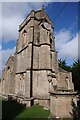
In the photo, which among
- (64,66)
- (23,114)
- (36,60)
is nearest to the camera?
(23,114)

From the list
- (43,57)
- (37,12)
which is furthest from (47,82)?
(37,12)

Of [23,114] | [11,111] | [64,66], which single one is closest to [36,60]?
[11,111]

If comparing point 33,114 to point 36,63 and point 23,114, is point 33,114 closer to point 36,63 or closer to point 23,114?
point 23,114

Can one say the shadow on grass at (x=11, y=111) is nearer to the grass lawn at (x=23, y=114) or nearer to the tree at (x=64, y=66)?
the grass lawn at (x=23, y=114)

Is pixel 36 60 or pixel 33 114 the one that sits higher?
pixel 36 60

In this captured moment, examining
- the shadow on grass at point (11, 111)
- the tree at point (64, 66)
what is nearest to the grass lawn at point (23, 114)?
the shadow on grass at point (11, 111)

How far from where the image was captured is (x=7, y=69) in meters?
40.6

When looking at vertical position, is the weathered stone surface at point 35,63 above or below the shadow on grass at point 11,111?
above

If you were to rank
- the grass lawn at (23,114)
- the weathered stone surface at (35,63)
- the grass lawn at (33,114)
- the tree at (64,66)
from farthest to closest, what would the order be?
the tree at (64,66) → the weathered stone surface at (35,63) → the grass lawn at (33,114) → the grass lawn at (23,114)

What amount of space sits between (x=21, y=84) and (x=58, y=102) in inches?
548

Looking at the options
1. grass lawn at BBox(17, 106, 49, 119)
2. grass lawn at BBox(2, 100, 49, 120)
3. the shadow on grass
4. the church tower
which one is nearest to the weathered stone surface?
the church tower

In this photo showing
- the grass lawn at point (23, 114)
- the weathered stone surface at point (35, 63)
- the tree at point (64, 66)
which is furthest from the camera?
the tree at point (64, 66)

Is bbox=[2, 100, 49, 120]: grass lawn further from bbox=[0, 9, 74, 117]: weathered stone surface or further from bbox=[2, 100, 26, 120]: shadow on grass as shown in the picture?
bbox=[0, 9, 74, 117]: weathered stone surface

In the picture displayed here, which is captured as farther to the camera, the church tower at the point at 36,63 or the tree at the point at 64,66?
the tree at the point at 64,66
